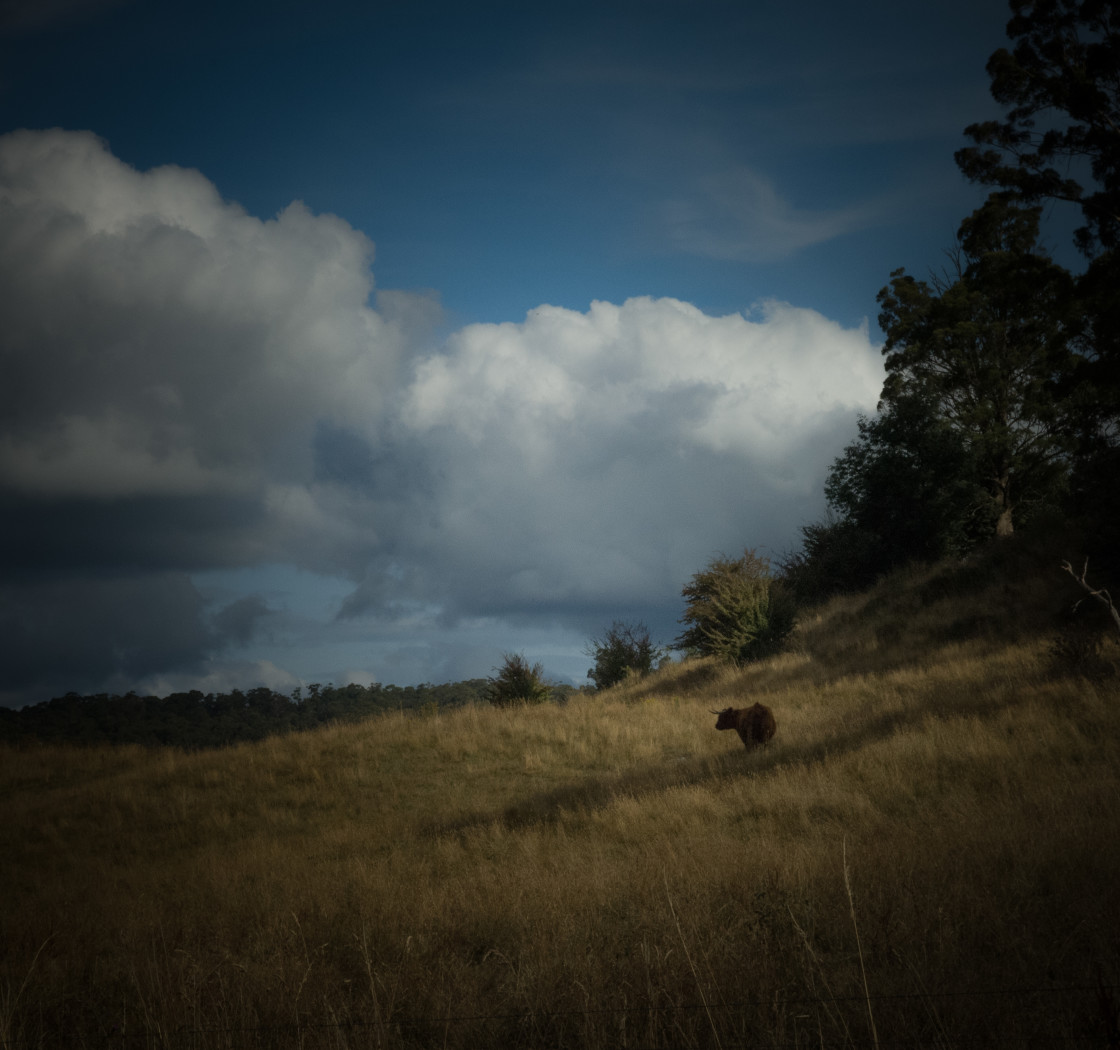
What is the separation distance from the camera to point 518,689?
24422mm

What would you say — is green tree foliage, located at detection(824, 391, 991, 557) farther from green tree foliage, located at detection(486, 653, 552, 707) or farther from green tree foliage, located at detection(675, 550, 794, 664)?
green tree foliage, located at detection(486, 653, 552, 707)

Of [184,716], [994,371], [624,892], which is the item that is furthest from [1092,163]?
[184,716]

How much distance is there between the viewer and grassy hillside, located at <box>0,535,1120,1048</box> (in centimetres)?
332

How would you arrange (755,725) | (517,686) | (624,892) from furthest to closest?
(517,686) < (755,725) < (624,892)

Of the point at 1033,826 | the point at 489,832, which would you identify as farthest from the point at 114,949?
the point at 1033,826

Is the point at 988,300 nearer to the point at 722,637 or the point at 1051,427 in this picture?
the point at 1051,427

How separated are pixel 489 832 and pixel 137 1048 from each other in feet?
19.3

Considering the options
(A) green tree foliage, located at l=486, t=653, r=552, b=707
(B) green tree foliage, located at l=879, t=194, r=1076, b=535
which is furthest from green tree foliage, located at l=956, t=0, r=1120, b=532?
(A) green tree foliage, located at l=486, t=653, r=552, b=707

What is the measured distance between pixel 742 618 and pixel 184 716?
30.9 metres

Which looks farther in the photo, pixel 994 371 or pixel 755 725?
pixel 994 371

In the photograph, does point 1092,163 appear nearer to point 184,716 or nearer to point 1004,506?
point 1004,506

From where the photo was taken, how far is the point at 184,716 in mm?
→ 34781

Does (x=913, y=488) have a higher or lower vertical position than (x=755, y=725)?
higher

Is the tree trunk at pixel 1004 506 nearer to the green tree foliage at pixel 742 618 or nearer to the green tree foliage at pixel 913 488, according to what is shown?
the green tree foliage at pixel 913 488
